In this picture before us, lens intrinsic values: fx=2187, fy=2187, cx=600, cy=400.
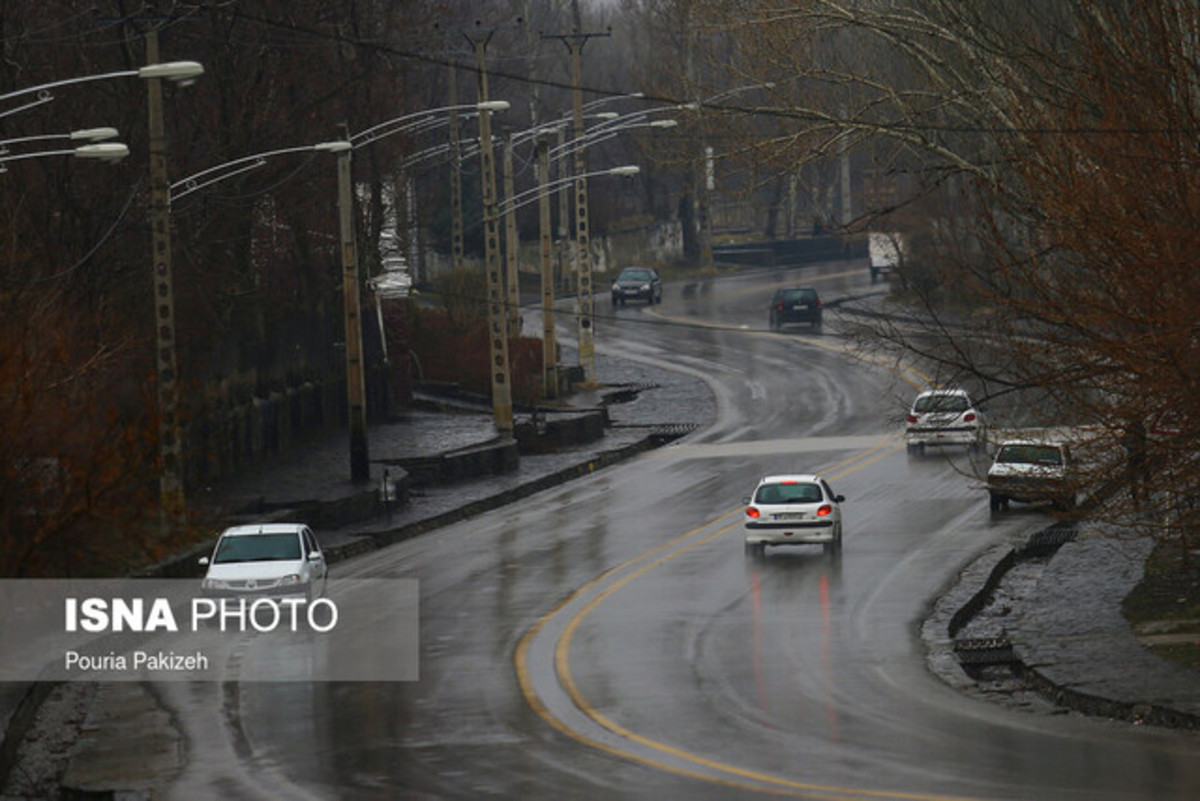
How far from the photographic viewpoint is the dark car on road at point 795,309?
8856 centimetres

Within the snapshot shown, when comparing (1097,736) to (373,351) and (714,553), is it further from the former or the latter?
(373,351)

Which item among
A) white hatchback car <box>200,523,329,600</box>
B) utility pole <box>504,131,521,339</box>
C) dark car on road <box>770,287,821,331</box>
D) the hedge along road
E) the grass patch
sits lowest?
the grass patch

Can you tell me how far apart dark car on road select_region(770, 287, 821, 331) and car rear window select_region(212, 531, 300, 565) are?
56.6 m

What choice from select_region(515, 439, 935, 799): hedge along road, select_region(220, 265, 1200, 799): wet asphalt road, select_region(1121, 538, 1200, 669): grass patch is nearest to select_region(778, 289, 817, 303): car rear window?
select_region(220, 265, 1200, 799): wet asphalt road

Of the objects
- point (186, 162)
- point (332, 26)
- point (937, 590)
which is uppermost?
point (332, 26)

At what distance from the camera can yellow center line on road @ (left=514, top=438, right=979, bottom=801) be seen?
62.3 ft

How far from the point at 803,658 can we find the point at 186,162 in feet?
103

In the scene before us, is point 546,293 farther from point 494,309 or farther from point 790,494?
point 790,494

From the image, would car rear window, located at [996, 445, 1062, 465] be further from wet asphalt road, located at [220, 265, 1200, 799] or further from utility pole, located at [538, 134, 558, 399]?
utility pole, located at [538, 134, 558, 399]

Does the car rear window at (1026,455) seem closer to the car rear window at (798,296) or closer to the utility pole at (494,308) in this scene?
the utility pole at (494,308)

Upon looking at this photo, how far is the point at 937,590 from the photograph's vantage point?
33312 millimetres

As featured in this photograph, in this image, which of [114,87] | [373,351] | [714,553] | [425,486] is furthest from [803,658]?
[373,351]

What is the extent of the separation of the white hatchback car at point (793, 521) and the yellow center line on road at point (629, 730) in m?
1.41

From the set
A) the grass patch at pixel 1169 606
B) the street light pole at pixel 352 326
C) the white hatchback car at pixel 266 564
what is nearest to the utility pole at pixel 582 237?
the street light pole at pixel 352 326
